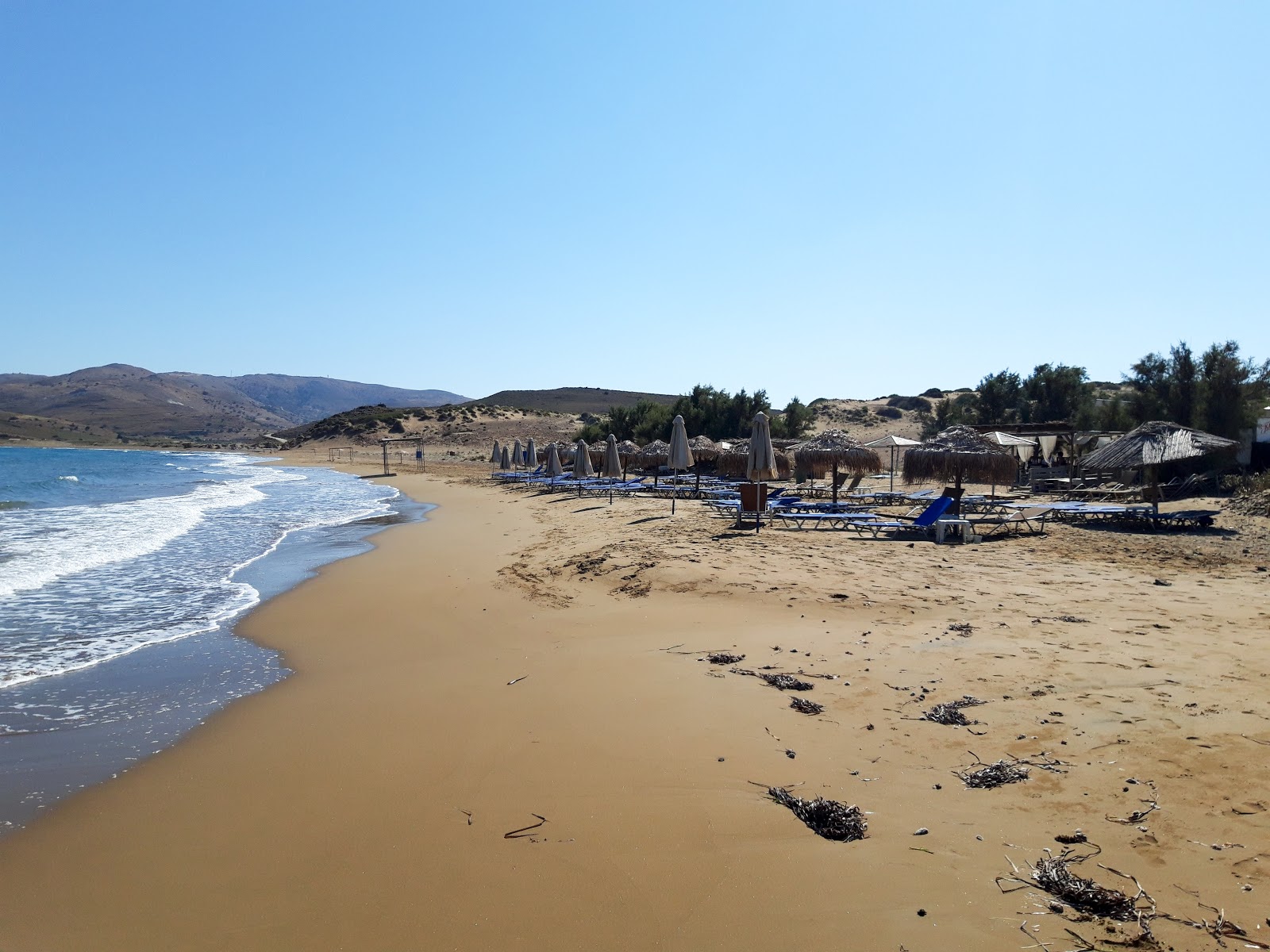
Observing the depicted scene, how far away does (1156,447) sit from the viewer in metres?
13.9

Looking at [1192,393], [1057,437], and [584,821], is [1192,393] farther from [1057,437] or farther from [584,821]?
[584,821]

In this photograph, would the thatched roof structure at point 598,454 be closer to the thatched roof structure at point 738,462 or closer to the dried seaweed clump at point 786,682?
the thatched roof structure at point 738,462

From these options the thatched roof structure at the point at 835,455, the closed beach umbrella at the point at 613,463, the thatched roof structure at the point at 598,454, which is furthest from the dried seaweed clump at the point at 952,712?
the thatched roof structure at the point at 598,454

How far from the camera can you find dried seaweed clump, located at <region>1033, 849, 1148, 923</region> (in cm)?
259

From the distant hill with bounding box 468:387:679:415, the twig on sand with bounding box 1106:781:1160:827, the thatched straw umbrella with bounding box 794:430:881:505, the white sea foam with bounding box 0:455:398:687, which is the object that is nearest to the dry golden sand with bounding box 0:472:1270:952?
the twig on sand with bounding box 1106:781:1160:827

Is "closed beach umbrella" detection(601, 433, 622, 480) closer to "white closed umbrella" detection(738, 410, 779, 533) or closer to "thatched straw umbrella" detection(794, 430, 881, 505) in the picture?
"thatched straw umbrella" detection(794, 430, 881, 505)

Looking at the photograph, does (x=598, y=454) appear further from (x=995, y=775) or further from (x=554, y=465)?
(x=995, y=775)

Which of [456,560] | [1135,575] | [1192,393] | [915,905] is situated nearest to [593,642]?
[915,905]

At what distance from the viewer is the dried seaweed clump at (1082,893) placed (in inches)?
102

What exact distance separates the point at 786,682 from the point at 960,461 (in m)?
9.47

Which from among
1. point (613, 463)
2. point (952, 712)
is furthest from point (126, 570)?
point (613, 463)

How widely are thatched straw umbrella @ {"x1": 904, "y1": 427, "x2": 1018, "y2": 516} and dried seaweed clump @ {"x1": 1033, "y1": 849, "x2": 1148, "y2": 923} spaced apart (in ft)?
35.7

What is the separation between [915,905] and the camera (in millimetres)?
2729

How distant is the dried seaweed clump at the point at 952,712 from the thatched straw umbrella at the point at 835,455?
35.9ft
